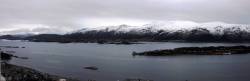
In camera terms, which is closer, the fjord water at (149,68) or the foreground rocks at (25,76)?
Answer: the foreground rocks at (25,76)

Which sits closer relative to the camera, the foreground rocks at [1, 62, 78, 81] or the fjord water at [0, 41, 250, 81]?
the foreground rocks at [1, 62, 78, 81]

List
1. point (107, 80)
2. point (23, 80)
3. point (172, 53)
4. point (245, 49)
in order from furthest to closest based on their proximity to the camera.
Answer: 1. point (245, 49)
2. point (172, 53)
3. point (107, 80)
4. point (23, 80)

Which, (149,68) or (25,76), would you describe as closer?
(25,76)

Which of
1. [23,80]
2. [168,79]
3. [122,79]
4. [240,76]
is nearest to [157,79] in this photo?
[168,79]

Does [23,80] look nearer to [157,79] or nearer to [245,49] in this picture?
[157,79]

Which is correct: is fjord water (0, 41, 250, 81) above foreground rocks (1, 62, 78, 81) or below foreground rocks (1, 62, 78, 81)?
below

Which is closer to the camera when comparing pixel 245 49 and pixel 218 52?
pixel 218 52

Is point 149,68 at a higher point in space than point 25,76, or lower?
lower

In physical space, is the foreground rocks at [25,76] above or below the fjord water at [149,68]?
above

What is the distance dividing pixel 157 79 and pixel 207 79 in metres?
5.59

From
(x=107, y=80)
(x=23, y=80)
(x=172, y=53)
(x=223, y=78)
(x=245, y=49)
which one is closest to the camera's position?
(x=23, y=80)

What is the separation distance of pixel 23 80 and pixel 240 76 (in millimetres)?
25889

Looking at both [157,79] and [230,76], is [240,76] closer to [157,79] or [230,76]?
[230,76]

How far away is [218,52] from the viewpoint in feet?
303
